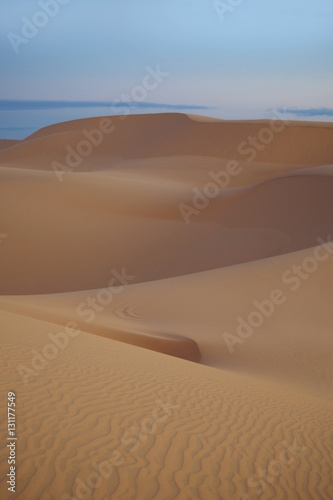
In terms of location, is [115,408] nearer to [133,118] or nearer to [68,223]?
[68,223]

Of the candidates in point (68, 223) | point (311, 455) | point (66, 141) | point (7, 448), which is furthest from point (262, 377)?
point (66, 141)

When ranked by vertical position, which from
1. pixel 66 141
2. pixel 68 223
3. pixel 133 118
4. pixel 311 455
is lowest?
pixel 311 455

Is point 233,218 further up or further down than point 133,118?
further down

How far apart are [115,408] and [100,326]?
539 cm

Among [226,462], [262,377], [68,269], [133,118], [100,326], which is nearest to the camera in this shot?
[226,462]

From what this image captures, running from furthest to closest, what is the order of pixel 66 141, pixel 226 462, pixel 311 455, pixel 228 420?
pixel 66 141 < pixel 228 420 < pixel 311 455 < pixel 226 462

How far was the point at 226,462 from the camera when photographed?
472 centimetres

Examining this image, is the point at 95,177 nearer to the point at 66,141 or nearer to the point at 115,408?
the point at 115,408

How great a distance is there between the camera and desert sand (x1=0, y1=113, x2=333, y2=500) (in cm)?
448

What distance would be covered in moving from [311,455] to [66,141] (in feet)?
188

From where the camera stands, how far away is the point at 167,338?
1019 centimetres

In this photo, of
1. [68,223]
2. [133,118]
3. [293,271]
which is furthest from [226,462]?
[133,118]

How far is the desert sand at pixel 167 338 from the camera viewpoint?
4.48m

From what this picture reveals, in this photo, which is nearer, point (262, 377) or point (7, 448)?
point (7, 448)
